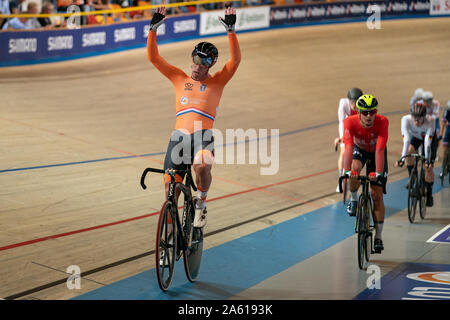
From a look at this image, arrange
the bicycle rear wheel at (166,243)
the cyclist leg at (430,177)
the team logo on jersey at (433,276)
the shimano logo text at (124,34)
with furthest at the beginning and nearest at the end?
the shimano logo text at (124,34), the cyclist leg at (430,177), the team logo on jersey at (433,276), the bicycle rear wheel at (166,243)

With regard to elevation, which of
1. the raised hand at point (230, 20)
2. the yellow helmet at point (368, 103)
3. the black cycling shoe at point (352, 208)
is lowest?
the black cycling shoe at point (352, 208)

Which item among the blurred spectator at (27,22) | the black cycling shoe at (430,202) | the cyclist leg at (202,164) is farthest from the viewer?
the blurred spectator at (27,22)

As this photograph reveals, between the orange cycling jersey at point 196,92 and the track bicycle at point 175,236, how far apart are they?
395mm

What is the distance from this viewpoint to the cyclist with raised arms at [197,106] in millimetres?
4500

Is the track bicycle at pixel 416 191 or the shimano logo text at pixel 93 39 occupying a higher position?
the shimano logo text at pixel 93 39

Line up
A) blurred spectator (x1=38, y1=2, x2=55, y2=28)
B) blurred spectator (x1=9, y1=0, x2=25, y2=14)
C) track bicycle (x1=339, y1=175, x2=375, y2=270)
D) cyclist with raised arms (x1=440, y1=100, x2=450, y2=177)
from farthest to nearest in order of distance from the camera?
blurred spectator (x1=38, y1=2, x2=55, y2=28), blurred spectator (x1=9, y1=0, x2=25, y2=14), cyclist with raised arms (x1=440, y1=100, x2=450, y2=177), track bicycle (x1=339, y1=175, x2=375, y2=270)

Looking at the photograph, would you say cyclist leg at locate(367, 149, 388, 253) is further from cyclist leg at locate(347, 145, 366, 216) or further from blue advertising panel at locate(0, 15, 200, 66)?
blue advertising panel at locate(0, 15, 200, 66)

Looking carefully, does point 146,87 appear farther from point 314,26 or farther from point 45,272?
point 314,26

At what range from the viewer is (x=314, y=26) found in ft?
64.2

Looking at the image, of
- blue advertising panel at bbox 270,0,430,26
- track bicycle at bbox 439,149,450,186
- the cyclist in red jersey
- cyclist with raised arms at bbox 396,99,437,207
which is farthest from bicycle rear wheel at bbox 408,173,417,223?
blue advertising panel at bbox 270,0,430,26

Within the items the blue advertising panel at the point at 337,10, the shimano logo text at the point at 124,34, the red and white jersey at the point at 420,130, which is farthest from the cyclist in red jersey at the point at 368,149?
the blue advertising panel at the point at 337,10

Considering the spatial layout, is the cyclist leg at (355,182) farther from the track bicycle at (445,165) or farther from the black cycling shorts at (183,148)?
the track bicycle at (445,165)

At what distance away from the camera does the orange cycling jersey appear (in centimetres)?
461
